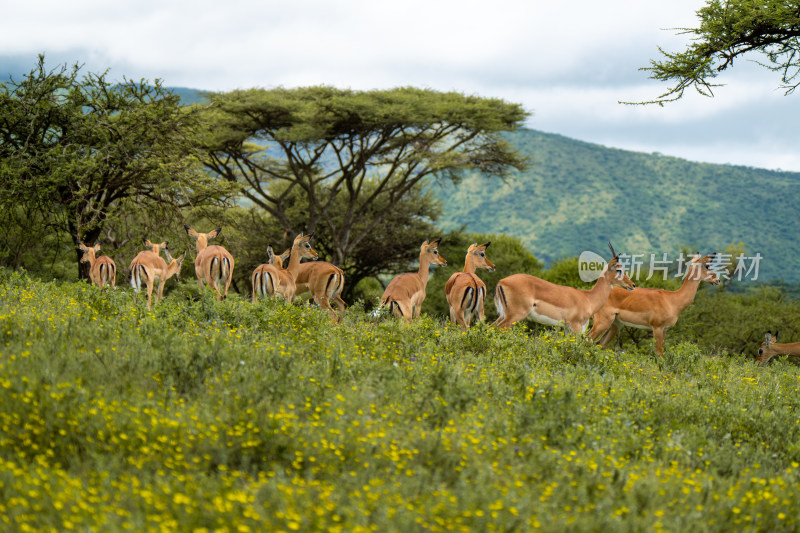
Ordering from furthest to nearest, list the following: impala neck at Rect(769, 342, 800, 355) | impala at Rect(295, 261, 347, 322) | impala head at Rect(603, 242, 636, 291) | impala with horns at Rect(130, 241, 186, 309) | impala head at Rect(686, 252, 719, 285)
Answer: impala neck at Rect(769, 342, 800, 355) → impala with horns at Rect(130, 241, 186, 309) → impala at Rect(295, 261, 347, 322) → impala head at Rect(686, 252, 719, 285) → impala head at Rect(603, 242, 636, 291)

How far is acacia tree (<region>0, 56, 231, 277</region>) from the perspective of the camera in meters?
16.3

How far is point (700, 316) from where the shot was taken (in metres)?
21.6

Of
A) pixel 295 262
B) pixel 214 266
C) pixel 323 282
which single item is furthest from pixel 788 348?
pixel 214 266

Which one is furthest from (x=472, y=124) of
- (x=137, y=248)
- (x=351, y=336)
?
(x=351, y=336)

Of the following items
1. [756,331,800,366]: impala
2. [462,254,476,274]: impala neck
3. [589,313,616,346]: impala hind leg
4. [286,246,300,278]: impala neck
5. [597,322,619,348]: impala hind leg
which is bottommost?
[756,331,800,366]: impala

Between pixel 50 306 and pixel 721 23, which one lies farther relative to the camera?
pixel 721 23

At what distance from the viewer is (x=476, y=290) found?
471 inches

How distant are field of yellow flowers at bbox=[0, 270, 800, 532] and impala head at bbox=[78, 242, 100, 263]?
8.05 meters

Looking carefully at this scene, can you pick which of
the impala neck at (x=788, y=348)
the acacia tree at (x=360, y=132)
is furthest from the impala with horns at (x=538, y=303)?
the acacia tree at (x=360, y=132)

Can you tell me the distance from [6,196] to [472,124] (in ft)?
52.4

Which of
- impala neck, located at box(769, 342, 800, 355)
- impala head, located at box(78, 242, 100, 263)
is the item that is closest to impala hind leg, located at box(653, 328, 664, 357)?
impala neck, located at box(769, 342, 800, 355)

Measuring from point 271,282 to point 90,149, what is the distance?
23.3ft

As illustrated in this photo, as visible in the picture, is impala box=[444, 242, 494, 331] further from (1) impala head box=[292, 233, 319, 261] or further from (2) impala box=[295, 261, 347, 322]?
(1) impala head box=[292, 233, 319, 261]

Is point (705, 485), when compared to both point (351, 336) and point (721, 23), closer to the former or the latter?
point (351, 336)
